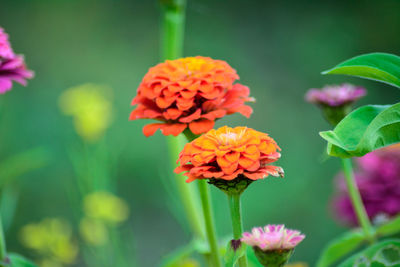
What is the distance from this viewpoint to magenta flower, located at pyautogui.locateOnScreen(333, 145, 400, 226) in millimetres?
619

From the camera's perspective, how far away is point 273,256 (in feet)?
1.07

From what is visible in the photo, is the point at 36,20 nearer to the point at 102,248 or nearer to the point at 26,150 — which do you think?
the point at 26,150

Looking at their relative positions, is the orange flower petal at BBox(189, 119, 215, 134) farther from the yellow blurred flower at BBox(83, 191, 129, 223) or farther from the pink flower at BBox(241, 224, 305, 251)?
the yellow blurred flower at BBox(83, 191, 129, 223)

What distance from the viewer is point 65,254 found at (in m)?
0.79

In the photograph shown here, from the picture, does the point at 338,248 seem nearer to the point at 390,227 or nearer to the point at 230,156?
Answer: the point at 390,227

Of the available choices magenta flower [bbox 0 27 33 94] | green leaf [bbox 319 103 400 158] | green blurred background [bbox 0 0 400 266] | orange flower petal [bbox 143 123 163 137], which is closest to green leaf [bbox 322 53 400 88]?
green leaf [bbox 319 103 400 158]

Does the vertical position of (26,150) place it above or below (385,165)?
above

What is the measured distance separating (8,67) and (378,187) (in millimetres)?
413

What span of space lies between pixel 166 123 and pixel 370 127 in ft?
0.51

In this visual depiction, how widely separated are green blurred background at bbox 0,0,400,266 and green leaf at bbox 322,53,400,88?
0.88 metres

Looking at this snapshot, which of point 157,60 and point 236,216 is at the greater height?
point 157,60

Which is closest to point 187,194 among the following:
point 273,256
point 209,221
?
point 209,221

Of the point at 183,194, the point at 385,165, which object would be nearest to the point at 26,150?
the point at 183,194

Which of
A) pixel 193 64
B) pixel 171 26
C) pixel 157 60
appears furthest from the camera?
pixel 157 60
